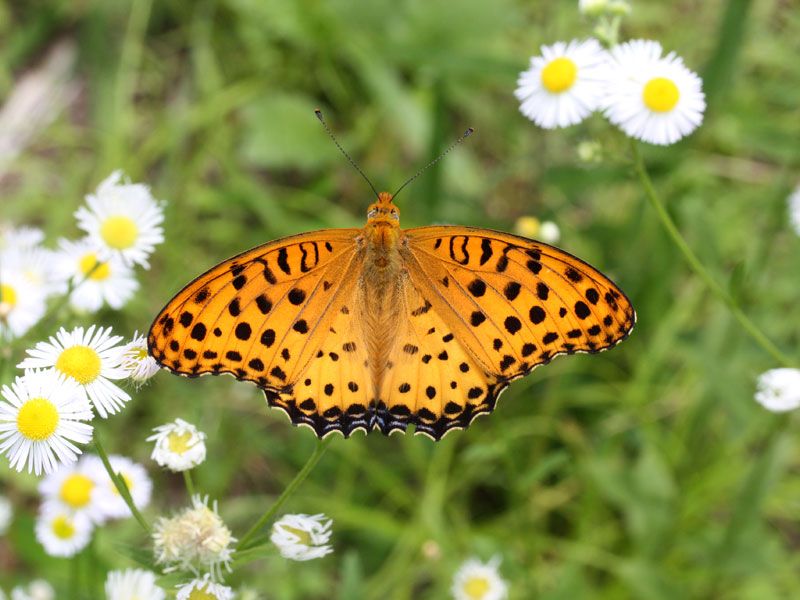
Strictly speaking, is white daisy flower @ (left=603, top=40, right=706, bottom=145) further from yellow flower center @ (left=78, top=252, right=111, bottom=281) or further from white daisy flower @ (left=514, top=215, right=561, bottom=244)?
yellow flower center @ (left=78, top=252, right=111, bottom=281)

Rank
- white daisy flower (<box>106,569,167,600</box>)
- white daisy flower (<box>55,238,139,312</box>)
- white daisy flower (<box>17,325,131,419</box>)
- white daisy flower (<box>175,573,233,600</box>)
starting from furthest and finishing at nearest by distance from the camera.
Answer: white daisy flower (<box>55,238,139,312</box>) → white daisy flower (<box>106,569,167,600</box>) → white daisy flower (<box>17,325,131,419</box>) → white daisy flower (<box>175,573,233,600</box>)

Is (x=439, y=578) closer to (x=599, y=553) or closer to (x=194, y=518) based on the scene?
(x=599, y=553)

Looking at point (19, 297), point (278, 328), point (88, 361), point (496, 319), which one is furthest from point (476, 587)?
point (19, 297)

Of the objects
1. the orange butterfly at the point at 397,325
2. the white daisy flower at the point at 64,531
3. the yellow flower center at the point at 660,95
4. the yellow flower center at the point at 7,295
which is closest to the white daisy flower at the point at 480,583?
the orange butterfly at the point at 397,325

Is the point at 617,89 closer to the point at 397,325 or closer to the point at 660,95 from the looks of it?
the point at 660,95

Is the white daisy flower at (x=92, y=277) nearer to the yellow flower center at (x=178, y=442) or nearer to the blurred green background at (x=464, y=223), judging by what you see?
the blurred green background at (x=464, y=223)

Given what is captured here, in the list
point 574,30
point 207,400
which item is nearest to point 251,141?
point 207,400

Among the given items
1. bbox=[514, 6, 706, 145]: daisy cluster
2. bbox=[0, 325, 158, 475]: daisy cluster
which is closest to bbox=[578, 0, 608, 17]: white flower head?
bbox=[514, 6, 706, 145]: daisy cluster
